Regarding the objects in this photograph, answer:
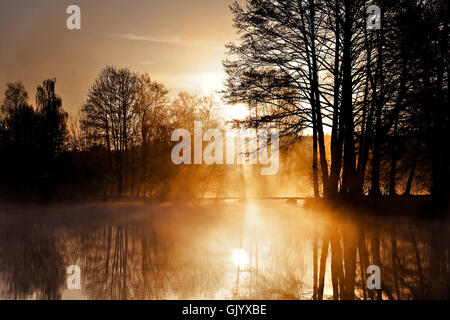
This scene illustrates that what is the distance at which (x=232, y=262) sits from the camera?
9070 millimetres

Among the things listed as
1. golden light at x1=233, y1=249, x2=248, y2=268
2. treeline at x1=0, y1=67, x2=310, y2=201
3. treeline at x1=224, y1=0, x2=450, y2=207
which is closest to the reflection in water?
golden light at x1=233, y1=249, x2=248, y2=268

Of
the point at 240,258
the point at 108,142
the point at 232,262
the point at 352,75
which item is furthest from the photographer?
the point at 108,142

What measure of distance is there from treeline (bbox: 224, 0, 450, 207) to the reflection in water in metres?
4.67

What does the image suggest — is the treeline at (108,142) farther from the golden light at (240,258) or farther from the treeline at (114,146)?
the golden light at (240,258)

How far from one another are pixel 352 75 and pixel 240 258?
1126 cm

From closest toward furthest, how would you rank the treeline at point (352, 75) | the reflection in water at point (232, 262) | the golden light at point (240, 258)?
the reflection in water at point (232, 262), the golden light at point (240, 258), the treeline at point (352, 75)

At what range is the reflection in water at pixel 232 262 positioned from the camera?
6.69m

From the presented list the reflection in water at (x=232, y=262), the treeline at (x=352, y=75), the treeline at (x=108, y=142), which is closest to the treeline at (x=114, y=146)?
the treeline at (x=108, y=142)

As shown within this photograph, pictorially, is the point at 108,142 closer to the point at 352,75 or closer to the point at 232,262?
the point at 352,75

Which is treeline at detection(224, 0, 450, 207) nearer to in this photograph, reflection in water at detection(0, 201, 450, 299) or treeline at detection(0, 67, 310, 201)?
reflection in water at detection(0, 201, 450, 299)

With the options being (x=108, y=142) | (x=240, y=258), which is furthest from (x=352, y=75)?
(x=108, y=142)

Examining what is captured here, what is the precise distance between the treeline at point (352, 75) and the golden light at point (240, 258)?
9147mm

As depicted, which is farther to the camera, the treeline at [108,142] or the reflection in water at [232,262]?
the treeline at [108,142]

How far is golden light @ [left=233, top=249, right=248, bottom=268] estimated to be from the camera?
8852 mm
